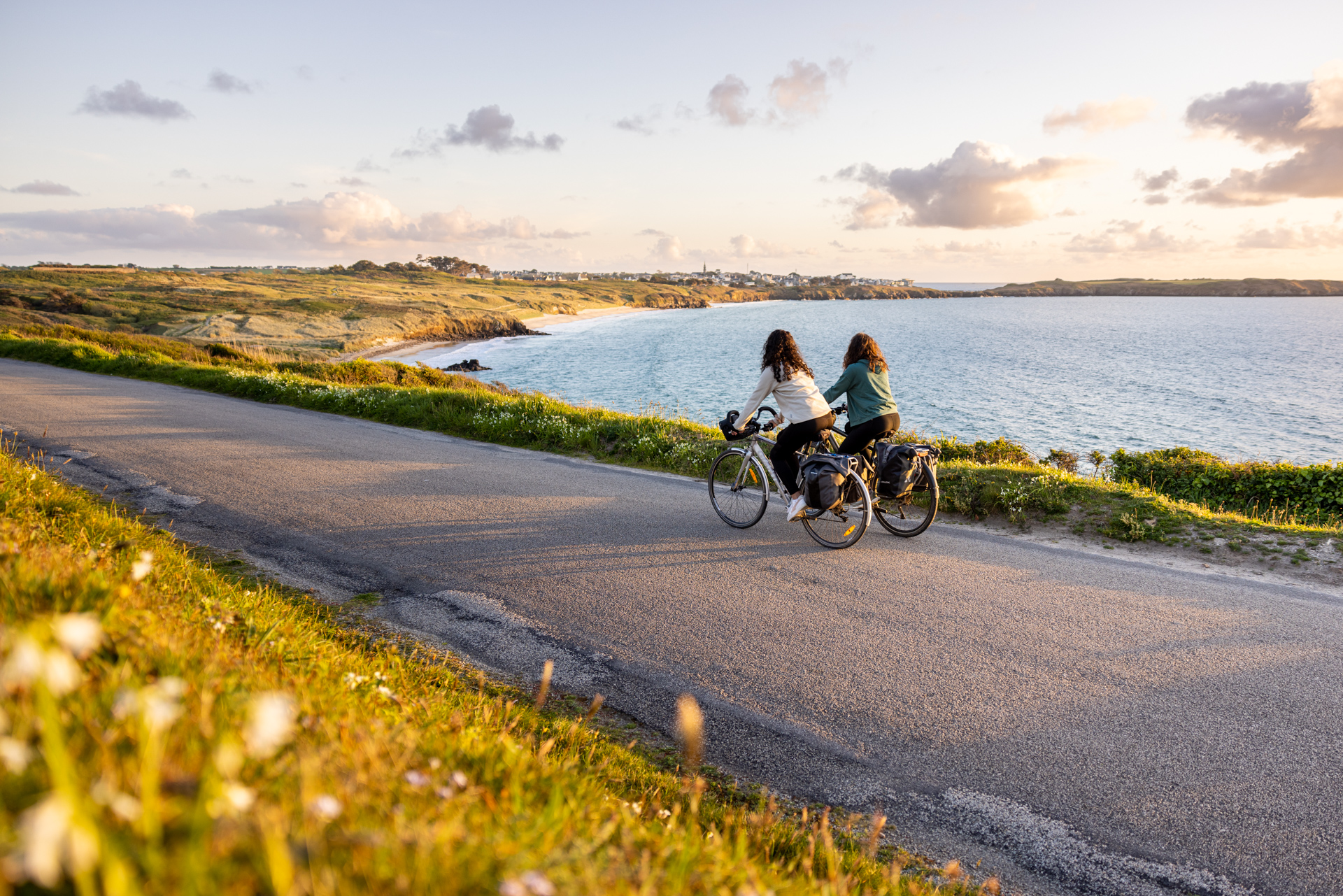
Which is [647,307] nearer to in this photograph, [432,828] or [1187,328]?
[1187,328]

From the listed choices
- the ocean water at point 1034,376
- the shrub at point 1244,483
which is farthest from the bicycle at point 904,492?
the ocean water at point 1034,376

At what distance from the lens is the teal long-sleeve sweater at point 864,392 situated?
27.0 feet

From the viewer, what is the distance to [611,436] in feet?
43.6

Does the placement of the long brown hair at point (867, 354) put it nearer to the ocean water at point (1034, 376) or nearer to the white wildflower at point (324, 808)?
the white wildflower at point (324, 808)

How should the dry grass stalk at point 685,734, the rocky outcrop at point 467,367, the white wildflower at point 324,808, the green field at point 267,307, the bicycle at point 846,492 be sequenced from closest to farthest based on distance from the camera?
1. the white wildflower at point 324,808
2. the dry grass stalk at point 685,734
3. the bicycle at point 846,492
4. the rocky outcrop at point 467,367
5. the green field at point 267,307

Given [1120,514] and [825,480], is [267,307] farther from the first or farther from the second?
Result: [1120,514]

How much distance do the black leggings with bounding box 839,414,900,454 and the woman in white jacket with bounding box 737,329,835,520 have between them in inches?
11.9

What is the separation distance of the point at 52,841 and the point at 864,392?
8.08 metres

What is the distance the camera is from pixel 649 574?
23.1 feet

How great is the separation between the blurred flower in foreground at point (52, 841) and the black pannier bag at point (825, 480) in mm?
7106

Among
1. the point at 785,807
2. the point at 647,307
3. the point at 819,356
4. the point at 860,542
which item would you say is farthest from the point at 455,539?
the point at 647,307

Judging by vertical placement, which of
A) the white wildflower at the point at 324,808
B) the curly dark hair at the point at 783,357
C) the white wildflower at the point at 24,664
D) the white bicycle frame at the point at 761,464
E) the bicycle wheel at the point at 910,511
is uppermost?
the curly dark hair at the point at 783,357

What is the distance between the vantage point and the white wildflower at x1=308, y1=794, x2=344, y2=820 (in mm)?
1408

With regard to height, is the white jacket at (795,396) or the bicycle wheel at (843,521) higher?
the white jacket at (795,396)
